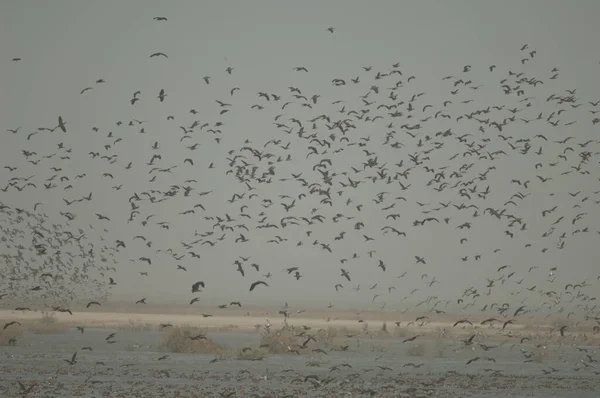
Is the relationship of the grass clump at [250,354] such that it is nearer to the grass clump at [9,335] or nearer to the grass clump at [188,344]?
the grass clump at [188,344]

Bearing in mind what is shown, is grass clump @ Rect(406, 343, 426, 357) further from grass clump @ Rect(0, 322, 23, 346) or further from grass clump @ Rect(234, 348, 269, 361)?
grass clump @ Rect(0, 322, 23, 346)

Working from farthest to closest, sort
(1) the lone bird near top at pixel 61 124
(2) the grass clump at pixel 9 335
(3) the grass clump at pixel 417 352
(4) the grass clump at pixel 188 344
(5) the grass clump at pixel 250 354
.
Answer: (3) the grass clump at pixel 417 352 → (2) the grass clump at pixel 9 335 → (4) the grass clump at pixel 188 344 → (5) the grass clump at pixel 250 354 → (1) the lone bird near top at pixel 61 124

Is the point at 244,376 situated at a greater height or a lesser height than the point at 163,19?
lesser

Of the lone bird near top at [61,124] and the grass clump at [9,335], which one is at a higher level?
the lone bird near top at [61,124]

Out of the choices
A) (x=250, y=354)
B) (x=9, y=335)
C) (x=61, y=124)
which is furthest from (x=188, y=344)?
(x=61, y=124)

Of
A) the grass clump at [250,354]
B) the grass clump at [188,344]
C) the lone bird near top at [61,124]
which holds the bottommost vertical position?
the grass clump at [250,354]

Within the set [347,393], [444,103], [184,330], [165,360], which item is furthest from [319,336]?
[444,103]

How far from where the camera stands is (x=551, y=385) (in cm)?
6725

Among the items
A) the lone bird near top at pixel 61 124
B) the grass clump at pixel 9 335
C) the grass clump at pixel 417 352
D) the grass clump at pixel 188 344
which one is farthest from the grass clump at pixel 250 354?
the lone bird near top at pixel 61 124

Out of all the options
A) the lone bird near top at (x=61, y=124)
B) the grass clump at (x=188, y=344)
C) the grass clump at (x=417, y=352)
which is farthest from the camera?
the grass clump at (x=417, y=352)

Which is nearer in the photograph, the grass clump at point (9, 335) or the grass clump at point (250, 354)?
the grass clump at point (250, 354)

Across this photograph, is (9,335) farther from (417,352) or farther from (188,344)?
(417,352)

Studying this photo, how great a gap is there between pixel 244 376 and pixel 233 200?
58.8 feet

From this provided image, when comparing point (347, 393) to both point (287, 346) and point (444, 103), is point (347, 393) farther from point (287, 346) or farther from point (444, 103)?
point (287, 346)
